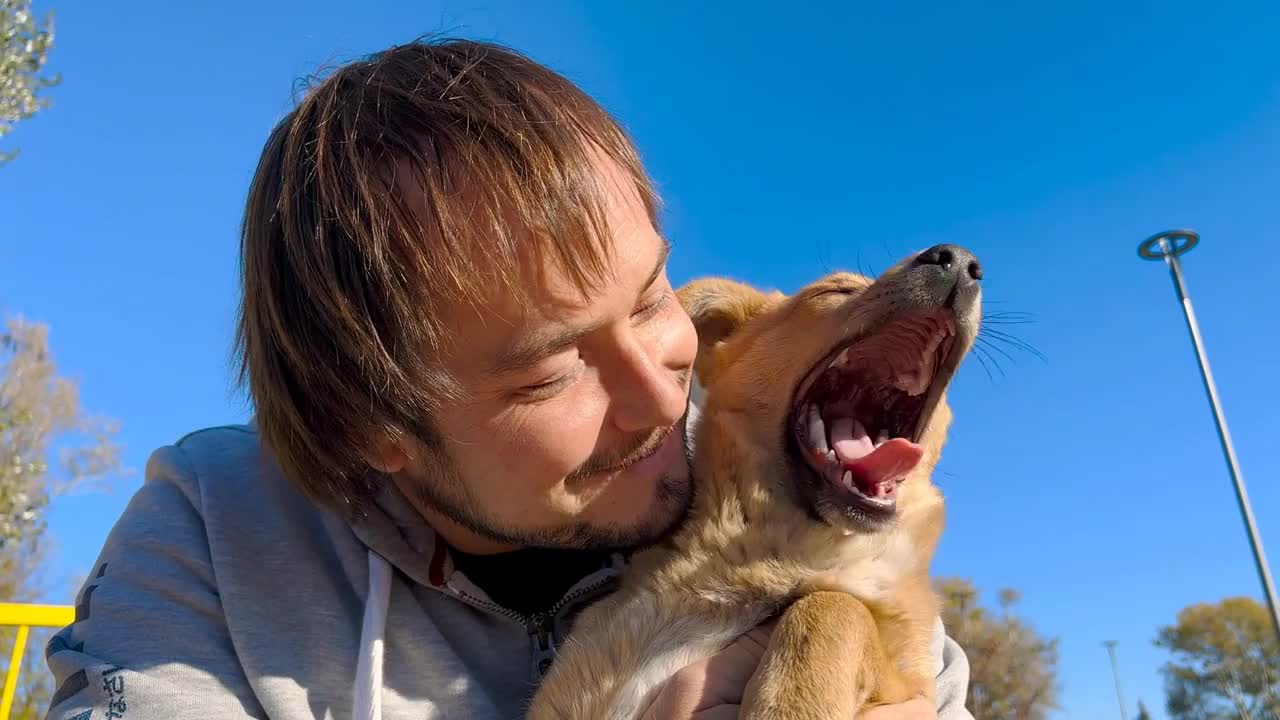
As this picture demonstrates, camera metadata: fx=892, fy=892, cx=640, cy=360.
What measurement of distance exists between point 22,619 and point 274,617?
76.8 inches

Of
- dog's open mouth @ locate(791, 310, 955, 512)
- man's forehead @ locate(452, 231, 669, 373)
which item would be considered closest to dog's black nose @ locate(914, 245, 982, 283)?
dog's open mouth @ locate(791, 310, 955, 512)

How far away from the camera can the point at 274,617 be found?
2.04 m

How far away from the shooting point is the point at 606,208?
6.61 ft

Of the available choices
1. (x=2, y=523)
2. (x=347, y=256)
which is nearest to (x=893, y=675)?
(x=347, y=256)

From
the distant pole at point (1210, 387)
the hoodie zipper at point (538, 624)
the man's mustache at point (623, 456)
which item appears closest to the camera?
the man's mustache at point (623, 456)

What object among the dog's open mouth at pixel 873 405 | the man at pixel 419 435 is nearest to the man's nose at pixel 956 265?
the dog's open mouth at pixel 873 405

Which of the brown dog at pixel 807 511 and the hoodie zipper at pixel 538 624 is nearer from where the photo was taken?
the brown dog at pixel 807 511

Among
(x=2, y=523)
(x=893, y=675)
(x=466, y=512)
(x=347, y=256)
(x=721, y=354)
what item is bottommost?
(x=893, y=675)

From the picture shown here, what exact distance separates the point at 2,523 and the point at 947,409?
419 inches

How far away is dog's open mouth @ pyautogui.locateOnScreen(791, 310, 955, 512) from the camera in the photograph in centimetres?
248

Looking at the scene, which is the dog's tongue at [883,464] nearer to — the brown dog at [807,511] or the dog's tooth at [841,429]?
the brown dog at [807,511]

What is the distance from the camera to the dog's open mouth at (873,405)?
8.13 ft

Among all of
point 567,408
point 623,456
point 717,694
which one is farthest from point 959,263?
point 717,694

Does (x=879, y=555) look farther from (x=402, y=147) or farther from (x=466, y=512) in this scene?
(x=402, y=147)
